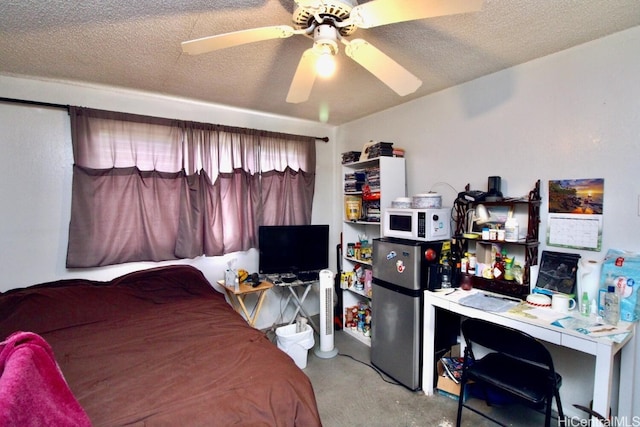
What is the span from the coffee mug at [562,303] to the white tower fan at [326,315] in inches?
68.0

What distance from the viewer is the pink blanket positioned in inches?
25.5

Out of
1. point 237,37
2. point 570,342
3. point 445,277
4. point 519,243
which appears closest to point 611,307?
point 570,342

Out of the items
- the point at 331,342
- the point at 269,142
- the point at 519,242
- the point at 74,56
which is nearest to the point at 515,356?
the point at 519,242

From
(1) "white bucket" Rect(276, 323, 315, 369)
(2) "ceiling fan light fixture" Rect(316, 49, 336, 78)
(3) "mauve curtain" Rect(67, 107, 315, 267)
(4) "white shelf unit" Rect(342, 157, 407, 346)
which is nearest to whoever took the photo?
(2) "ceiling fan light fixture" Rect(316, 49, 336, 78)

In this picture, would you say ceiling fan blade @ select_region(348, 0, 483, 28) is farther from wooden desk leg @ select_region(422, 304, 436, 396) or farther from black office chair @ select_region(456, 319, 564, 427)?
wooden desk leg @ select_region(422, 304, 436, 396)

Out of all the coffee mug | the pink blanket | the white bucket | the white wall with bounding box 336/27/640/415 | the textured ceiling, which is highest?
the textured ceiling

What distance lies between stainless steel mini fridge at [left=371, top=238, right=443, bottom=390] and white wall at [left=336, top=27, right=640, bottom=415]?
2.24 ft

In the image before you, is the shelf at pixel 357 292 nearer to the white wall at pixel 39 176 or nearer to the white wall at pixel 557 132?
the white wall at pixel 557 132

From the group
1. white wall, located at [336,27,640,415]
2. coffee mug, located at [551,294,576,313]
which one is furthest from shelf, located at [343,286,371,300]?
coffee mug, located at [551,294,576,313]

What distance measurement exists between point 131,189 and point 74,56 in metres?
1.04

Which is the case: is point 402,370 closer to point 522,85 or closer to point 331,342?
point 331,342

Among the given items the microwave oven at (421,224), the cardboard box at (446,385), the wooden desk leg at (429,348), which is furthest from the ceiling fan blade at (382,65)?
the cardboard box at (446,385)

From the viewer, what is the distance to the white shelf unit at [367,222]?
296 centimetres

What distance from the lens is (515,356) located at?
5.42ft
